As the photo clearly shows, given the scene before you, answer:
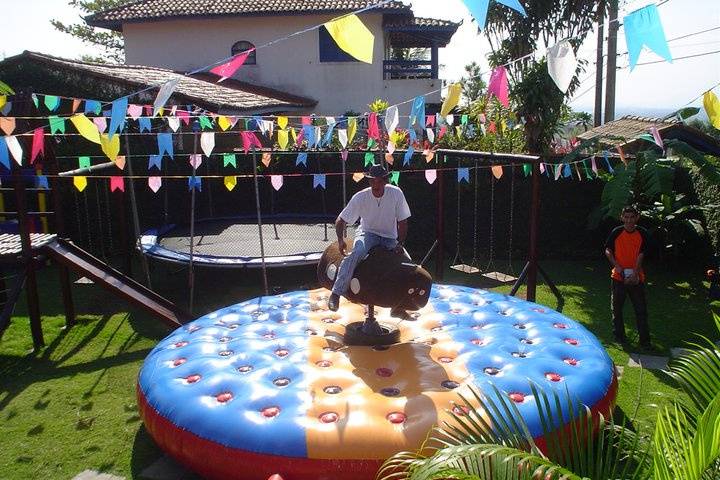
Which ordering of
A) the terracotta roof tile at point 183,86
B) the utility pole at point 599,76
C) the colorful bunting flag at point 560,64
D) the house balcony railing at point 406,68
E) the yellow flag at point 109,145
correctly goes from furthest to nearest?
the house balcony railing at point 406,68 → the utility pole at point 599,76 → the terracotta roof tile at point 183,86 → the yellow flag at point 109,145 → the colorful bunting flag at point 560,64

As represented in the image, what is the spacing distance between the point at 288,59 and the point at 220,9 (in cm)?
301

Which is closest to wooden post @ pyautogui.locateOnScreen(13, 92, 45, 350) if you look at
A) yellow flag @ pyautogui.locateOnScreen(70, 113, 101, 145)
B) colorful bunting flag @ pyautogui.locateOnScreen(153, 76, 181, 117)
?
yellow flag @ pyautogui.locateOnScreen(70, 113, 101, 145)

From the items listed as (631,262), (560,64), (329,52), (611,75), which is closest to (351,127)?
(631,262)

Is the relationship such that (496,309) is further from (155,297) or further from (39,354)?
(39,354)

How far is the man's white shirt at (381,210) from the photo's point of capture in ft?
20.1

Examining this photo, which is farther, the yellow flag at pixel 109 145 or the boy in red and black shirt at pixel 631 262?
the boy in red and black shirt at pixel 631 262

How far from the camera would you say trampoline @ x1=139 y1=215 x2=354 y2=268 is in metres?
9.67

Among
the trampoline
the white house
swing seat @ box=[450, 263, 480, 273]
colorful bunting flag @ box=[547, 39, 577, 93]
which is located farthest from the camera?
the white house

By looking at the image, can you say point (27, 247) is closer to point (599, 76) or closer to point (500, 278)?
point (500, 278)

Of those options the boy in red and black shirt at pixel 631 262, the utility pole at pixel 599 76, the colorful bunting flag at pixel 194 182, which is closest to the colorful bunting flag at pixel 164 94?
the colorful bunting flag at pixel 194 182

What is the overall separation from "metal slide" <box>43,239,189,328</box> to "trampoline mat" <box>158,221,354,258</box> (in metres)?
1.92

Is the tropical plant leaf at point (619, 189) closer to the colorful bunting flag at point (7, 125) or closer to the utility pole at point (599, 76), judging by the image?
the utility pole at point (599, 76)

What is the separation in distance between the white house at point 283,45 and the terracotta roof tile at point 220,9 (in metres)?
0.04

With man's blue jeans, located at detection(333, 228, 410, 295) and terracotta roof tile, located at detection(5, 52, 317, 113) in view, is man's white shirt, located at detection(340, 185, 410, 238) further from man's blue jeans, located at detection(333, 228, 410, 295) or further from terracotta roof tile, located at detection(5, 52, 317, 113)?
terracotta roof tile, located at detection(5, 52, 317, 113)
